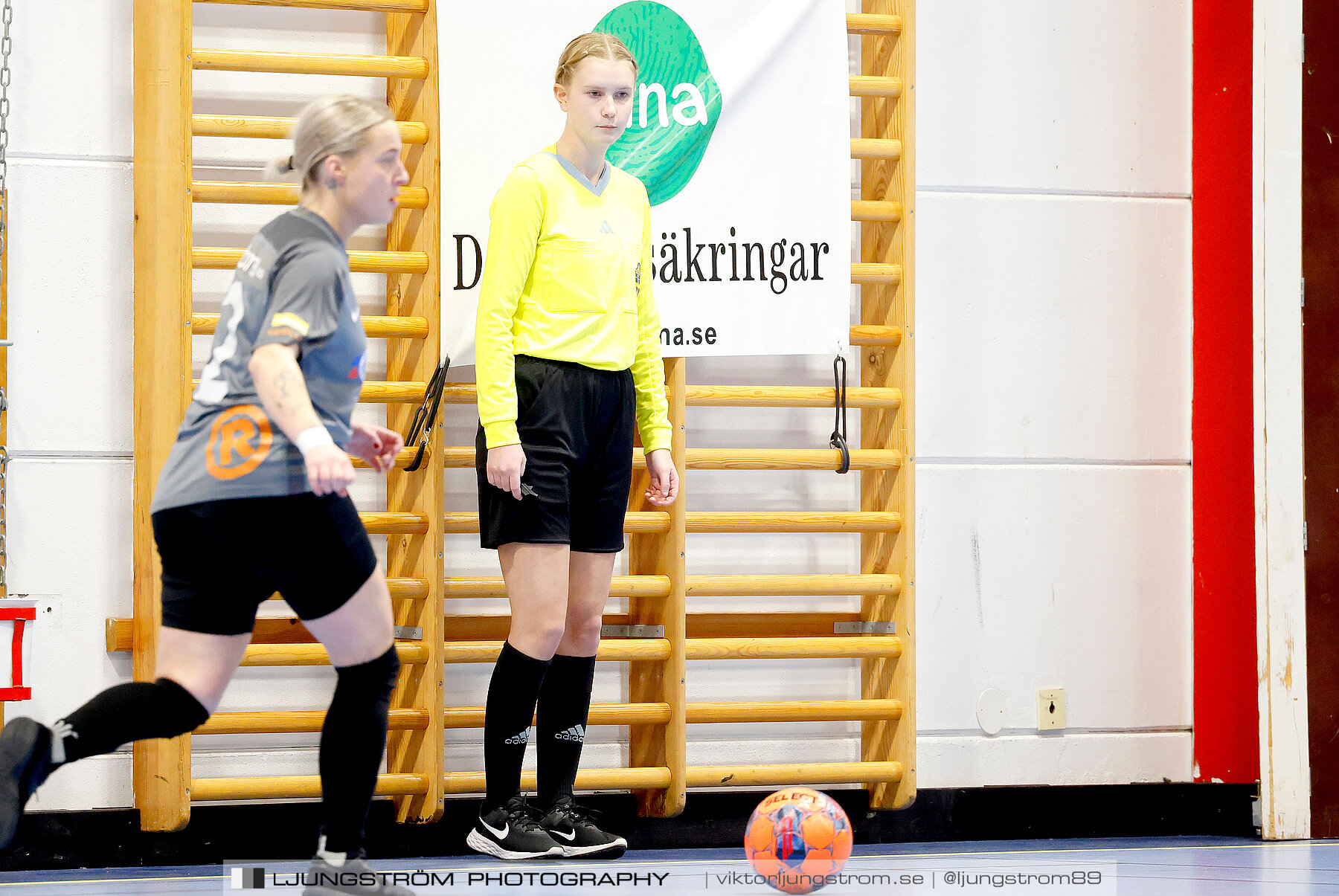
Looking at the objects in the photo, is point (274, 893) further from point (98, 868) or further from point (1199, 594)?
point (1199, 594)

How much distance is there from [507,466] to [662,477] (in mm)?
402

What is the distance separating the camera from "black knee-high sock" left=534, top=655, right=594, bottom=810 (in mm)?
2607

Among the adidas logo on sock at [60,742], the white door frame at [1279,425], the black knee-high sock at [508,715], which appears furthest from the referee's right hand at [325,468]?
the white door frame at [1279,425]

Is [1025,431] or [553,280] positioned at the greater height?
[553,280]

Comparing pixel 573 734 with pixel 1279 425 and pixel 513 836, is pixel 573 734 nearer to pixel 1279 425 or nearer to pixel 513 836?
pixel 513 836

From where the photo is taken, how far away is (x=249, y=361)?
1808 mm

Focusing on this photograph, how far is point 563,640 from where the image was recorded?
264 centimetres

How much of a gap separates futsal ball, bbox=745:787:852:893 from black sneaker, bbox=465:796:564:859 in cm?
46

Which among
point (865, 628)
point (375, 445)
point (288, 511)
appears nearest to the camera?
point (288, 511)

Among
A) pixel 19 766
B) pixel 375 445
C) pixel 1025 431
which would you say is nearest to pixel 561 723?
pixel 375 445

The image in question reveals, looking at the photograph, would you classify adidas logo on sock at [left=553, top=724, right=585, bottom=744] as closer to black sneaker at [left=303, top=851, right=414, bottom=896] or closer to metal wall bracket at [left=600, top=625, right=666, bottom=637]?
metal wall bracket at [left=600, top=625, right=666, bottom=637]

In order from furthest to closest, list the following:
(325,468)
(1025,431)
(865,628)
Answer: (1025,431) → (865,628) → (325,468)

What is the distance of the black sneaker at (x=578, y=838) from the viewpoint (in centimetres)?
254

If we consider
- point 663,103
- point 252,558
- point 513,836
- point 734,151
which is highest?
point 663,103
